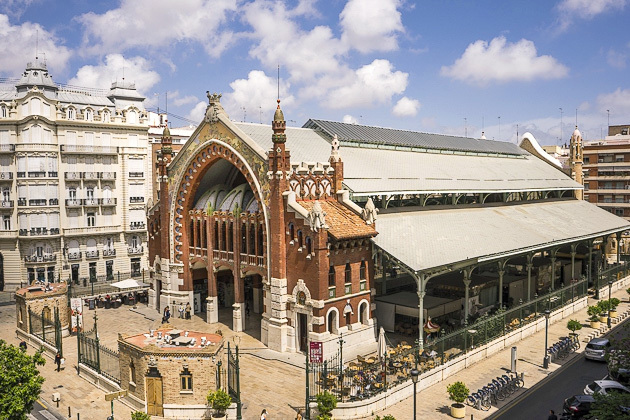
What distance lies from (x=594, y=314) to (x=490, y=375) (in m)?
16.4

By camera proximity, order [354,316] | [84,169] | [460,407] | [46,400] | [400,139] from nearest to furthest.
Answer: [460,407] → [46,400] → [354,316] → [400,139] → [84,169]

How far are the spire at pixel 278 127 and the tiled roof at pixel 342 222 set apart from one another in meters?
4.81

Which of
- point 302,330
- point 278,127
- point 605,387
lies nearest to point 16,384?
point 302,330

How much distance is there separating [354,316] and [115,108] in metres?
50.0

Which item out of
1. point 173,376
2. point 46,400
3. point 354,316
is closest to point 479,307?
point 354,316

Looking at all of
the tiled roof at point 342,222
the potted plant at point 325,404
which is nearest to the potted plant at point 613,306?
the tiled roof at point 342,222

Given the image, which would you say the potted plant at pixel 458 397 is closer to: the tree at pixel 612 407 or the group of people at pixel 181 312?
the tree at pixel 612 407

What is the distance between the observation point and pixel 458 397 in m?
27.8

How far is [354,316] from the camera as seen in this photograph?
125 ft

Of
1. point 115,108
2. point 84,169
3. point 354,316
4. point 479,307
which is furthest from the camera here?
point 115,108

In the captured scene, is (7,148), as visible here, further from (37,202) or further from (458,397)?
(458,397)

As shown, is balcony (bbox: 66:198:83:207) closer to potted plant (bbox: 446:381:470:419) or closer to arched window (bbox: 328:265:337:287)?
arched window (bbox: 328:265:337:287)

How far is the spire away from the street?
22417 mm

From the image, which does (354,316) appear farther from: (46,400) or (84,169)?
(84,169)
